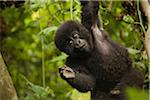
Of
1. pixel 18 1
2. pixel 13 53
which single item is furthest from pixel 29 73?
pixel 18 1

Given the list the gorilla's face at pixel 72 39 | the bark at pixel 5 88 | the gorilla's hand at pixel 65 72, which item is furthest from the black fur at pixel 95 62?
the bark at pixel 5 88

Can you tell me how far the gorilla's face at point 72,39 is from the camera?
234cm

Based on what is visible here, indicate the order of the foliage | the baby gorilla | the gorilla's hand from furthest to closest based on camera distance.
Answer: the foliage < the baby gorilla < the gorilla's hand

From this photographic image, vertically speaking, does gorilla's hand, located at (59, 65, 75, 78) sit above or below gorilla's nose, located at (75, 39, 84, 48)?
below

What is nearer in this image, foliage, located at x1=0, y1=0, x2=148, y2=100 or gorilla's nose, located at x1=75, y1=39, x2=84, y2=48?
gorilla's nose, located at x1=75, y1=39, x2=84, y2=48

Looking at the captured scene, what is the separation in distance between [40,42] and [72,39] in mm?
2623

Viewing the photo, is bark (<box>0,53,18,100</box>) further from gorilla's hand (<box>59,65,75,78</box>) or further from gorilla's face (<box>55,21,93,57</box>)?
gorilla's face (<box>55,21,93,57</box>)

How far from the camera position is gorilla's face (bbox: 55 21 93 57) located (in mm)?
2336

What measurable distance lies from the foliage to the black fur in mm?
283

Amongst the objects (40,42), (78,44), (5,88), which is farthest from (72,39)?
(40,42)

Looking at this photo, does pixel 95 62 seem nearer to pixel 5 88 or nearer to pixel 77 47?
pixel 77 47

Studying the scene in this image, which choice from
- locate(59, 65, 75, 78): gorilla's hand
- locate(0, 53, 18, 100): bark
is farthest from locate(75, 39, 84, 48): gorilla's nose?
locate(0, 53, 18, 100): bark

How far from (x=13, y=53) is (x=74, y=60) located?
2.78 meters

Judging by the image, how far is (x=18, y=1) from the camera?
3.68 metres
